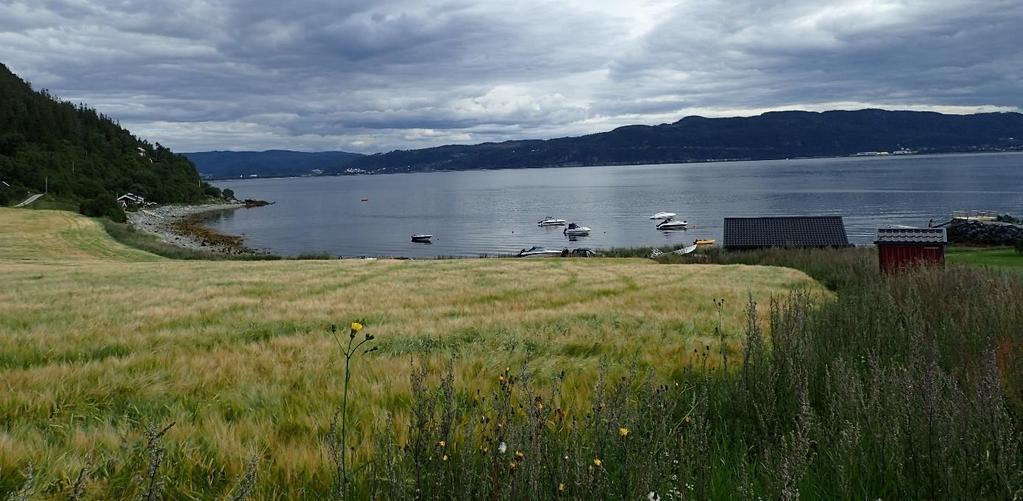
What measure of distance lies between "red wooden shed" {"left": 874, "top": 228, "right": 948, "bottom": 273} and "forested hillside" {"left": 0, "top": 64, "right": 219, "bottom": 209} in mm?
99840

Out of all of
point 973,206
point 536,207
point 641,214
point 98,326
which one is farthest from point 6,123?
point 973,206

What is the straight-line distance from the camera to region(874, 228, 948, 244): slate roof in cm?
2073

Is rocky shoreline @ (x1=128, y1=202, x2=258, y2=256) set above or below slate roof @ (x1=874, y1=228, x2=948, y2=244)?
below

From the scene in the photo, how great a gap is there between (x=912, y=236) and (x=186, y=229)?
102 meters

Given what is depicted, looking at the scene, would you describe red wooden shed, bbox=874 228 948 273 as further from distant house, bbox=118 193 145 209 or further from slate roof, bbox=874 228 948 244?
distant house, bbox=118 193 145 209

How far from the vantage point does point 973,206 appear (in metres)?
107

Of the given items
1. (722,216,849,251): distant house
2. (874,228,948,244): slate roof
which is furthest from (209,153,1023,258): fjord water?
(874,228,948,244): slate roof

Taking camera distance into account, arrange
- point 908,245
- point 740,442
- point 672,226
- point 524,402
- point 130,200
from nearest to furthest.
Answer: point 524,402, point 740,442, point 908,245, point 672,226, point 130,200

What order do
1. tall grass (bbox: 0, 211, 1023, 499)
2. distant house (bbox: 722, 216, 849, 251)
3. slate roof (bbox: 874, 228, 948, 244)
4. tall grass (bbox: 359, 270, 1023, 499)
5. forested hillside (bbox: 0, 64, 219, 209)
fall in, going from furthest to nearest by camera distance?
forested hillside (bbox: 0, 64, 219, 209) → distant house (bbox: 722, 216, 849, 251) → slate roof (bbox: 874, 228, 948, 244) → tall grass (bbox: 0, 211, 1023, 499) → tall grass (bbox: 359, 270, 1023, 499)

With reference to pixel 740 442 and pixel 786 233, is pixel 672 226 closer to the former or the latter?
pixel 786 233

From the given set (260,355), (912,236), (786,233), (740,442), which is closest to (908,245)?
(912,236)

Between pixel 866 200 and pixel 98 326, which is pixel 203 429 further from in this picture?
pixel 866 200

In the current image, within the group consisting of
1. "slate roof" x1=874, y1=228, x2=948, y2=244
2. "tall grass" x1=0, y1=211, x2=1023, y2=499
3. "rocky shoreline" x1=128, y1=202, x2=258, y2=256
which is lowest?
"rocky shoreline" x1=128, y1=202, x2=258, y2=256

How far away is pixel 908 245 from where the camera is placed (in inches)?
834
